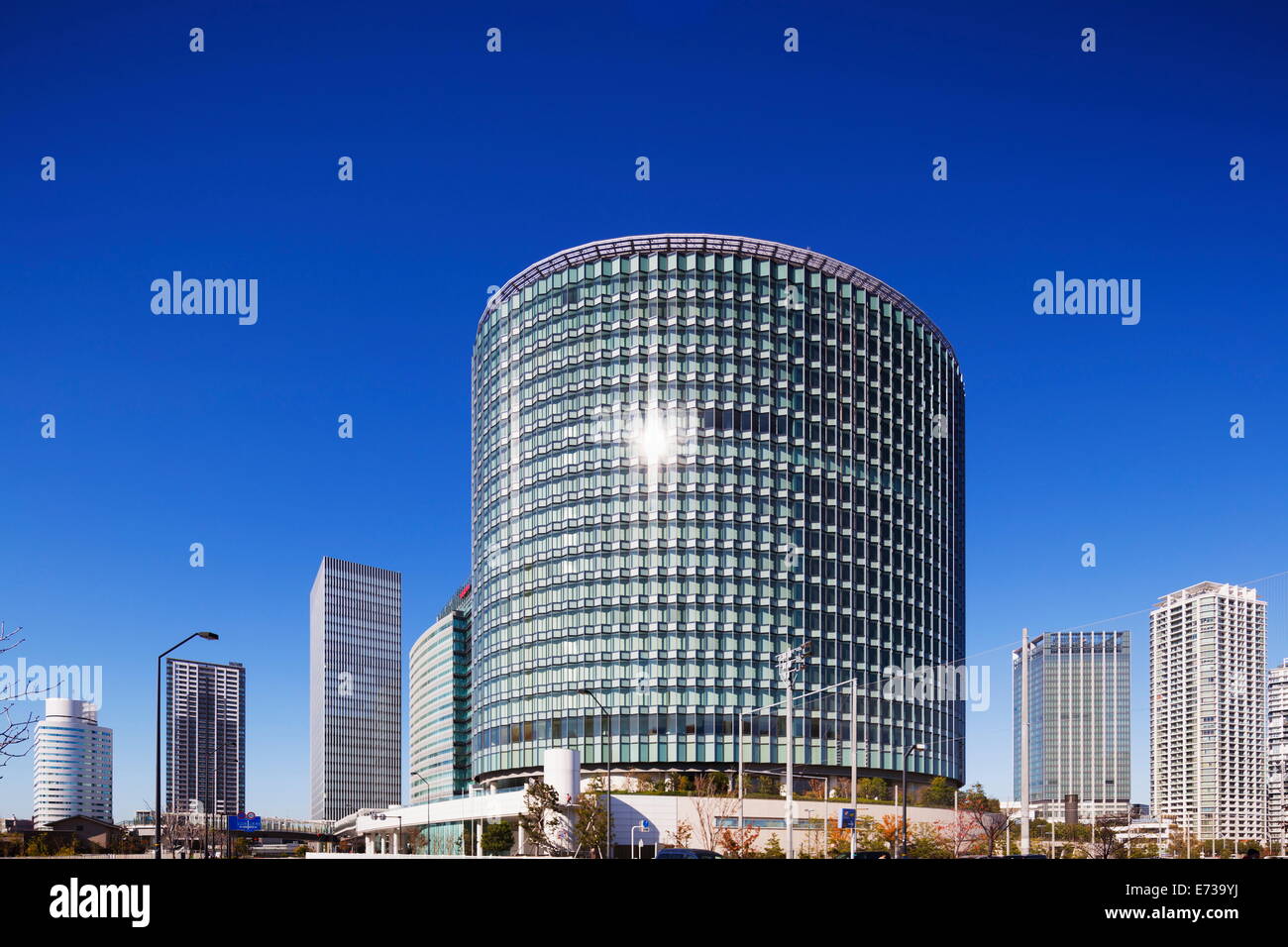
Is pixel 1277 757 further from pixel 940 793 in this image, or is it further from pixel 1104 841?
pixel 940 793

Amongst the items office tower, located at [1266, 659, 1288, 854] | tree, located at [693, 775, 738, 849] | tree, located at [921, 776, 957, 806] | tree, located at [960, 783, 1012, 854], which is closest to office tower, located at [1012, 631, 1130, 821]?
office tower, located at [1266, 659, 1288, 854]

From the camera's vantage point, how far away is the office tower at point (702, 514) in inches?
4621

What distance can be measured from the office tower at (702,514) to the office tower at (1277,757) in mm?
83158

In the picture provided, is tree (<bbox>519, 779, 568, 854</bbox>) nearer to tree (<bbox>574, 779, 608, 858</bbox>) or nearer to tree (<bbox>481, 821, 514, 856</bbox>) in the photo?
tree (<bbox>574, 779, 608, 858</bbox>)

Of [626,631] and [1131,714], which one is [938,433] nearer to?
[626,631]

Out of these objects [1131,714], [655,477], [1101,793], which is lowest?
[1101,793]

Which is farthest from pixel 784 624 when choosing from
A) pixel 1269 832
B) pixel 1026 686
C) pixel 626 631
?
pixel 1269 832

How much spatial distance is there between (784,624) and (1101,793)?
72053mm

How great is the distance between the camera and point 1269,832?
3403cm

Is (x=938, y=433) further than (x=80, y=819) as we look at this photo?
Yes

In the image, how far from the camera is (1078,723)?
4991 centimetres

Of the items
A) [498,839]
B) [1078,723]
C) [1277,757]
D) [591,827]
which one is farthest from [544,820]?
[1277,757]

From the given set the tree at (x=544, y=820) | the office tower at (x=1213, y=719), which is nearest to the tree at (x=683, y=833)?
the tree at (x=544, y=820)
